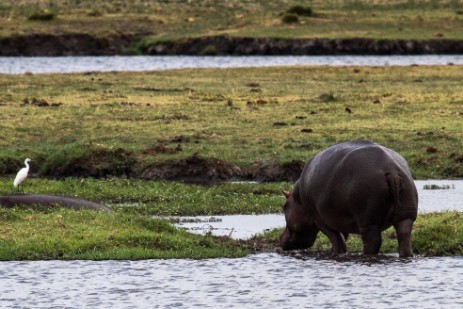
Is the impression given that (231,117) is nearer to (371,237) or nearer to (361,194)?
(371,237)

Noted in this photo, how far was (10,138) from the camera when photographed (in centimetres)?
2789

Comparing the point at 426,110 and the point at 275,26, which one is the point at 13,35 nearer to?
the point at 275,26

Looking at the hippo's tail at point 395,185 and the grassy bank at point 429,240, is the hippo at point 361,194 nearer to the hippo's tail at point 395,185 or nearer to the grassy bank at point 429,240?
the hippo's tail at point 395,185

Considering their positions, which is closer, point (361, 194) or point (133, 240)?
point (361, 194)

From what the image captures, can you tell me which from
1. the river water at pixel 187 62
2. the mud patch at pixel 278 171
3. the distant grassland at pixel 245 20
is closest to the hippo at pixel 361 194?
the mud patch at pixel 278 171

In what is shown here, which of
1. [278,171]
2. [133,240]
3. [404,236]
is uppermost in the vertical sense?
[404,236]

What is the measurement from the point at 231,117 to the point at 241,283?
17430mm

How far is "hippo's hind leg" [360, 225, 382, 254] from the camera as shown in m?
14.8

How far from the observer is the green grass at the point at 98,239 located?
1579 cm

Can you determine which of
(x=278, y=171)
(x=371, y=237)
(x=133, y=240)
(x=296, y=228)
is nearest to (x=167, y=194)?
(x=278, y=171)

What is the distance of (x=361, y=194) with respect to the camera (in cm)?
1464

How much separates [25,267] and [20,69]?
4186 centimetres

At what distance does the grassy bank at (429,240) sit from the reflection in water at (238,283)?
1.25 ft

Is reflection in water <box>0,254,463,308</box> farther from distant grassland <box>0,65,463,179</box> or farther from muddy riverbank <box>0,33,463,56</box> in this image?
muddy riverbank <box>0,33,463,56</box>
